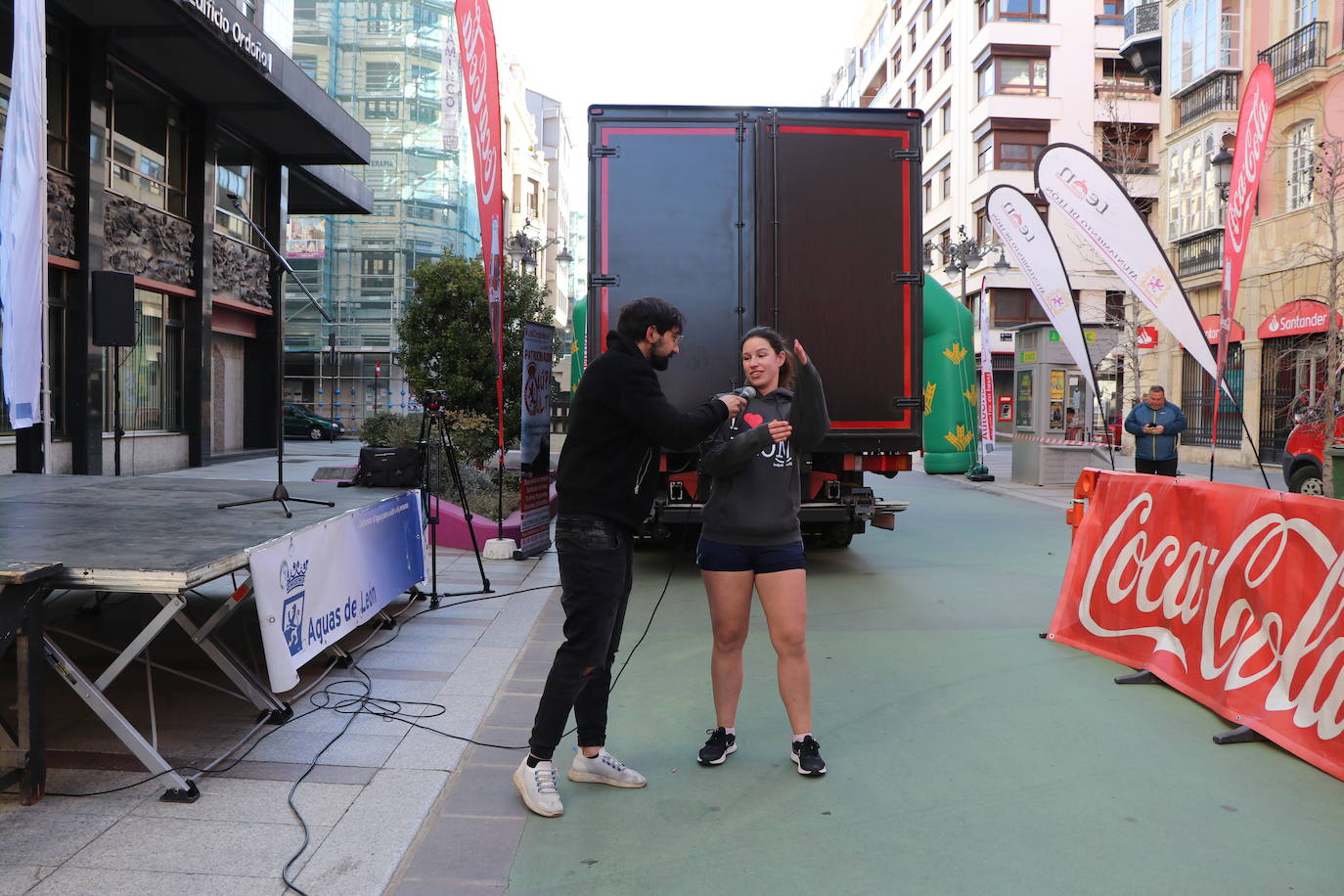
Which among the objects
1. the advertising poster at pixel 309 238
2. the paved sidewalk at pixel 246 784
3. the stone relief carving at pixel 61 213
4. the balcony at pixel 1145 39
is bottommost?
the paved sidewalk at pixel 246 784

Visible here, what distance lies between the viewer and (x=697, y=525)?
996cm

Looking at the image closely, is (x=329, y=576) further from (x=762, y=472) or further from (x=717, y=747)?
(x=762, y=472)

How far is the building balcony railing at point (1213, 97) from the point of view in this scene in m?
25.2

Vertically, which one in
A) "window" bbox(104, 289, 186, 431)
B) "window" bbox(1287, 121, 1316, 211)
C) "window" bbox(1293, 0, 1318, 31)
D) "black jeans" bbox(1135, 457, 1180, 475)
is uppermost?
"window" bbox(1293, 0, 1318, 31)

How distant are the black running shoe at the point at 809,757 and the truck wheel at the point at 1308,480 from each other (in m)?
12.4

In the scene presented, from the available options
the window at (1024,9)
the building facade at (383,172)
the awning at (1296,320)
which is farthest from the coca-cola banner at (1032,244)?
the window at (1024,9)

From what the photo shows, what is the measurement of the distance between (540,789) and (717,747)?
0.83m

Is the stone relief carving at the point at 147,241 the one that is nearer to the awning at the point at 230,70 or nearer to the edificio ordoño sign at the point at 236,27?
the awning at the point at 230,70

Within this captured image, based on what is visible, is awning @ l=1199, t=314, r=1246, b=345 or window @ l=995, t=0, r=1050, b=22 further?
window @ l=995, t=0, r=1050, b=22

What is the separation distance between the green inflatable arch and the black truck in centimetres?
312

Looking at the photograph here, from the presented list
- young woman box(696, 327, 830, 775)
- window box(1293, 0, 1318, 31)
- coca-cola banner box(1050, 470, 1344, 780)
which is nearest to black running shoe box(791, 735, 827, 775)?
young woman box(696, 327, 830, 775)

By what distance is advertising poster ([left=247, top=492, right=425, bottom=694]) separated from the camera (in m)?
4.39

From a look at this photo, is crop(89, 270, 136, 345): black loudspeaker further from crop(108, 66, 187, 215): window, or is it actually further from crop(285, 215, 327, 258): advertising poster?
crop(285, 215, 327, 258): advertising poster

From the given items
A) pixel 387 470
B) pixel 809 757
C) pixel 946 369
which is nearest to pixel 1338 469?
pixel 946 369
